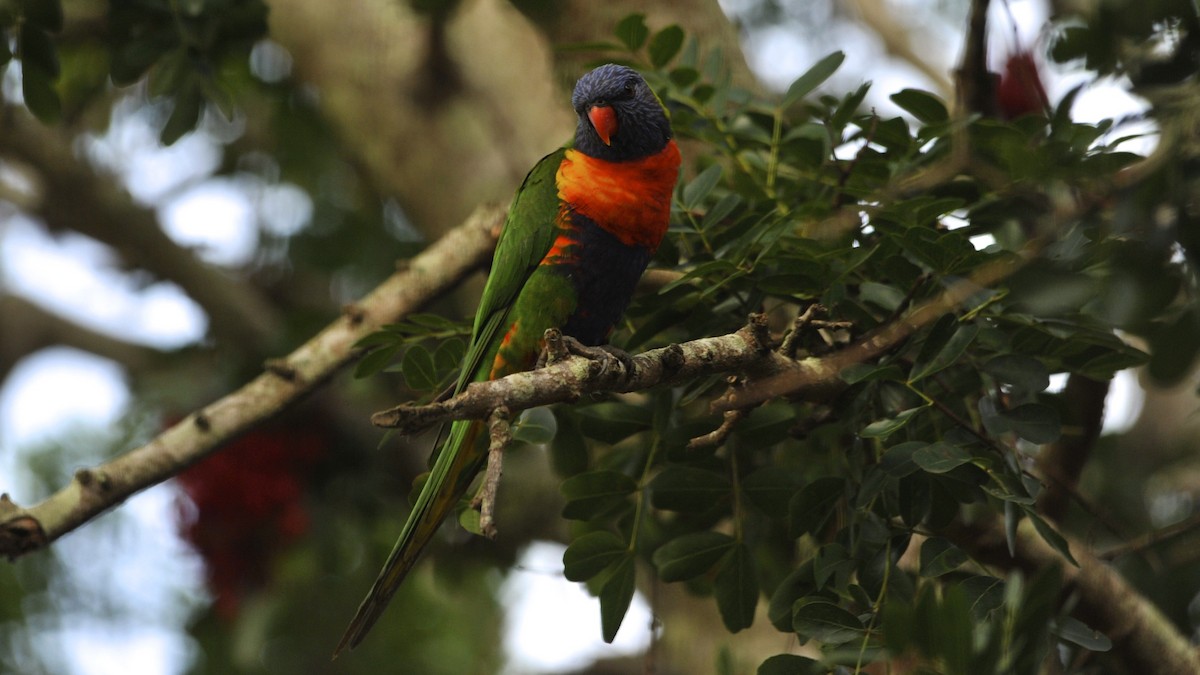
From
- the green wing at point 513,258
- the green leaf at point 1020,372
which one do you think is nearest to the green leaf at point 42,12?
the green wing at point 513,258

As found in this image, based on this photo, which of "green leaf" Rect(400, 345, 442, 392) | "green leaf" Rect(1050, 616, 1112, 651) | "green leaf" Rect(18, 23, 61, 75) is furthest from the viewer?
"green leaf" Rect(18, 23, 61, 75)

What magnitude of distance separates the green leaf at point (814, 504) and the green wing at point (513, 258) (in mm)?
728

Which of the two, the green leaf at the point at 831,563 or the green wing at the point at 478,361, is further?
the green wing at the point at 478,361

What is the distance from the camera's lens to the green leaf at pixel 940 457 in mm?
1535

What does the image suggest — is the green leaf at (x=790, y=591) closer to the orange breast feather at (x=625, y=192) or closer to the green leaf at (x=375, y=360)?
the orange breast feather at (x=625, y=192)

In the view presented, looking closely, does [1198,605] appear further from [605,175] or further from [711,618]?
[605,175]

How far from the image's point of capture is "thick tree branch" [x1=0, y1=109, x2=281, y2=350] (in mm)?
3803

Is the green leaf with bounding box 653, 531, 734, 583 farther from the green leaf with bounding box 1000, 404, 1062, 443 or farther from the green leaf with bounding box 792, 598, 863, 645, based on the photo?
the green leaf with bounding box 1000, 404, 1062, 443

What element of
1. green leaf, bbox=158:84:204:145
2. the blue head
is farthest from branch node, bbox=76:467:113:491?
the blue head

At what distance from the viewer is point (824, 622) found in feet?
5.22

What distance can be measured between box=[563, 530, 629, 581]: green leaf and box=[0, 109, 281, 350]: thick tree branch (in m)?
2.29

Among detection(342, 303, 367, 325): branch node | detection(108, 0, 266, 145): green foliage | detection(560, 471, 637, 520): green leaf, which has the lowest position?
detection(560, 471, 637, 520): green leaf

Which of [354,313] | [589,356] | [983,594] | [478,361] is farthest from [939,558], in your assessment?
[354,313]

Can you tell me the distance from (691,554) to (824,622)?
39 centimetres
